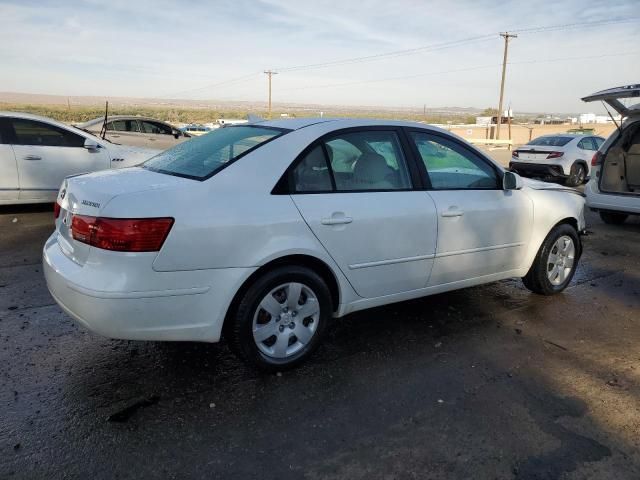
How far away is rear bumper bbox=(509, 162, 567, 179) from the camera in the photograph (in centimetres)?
1400

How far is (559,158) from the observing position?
14.1m

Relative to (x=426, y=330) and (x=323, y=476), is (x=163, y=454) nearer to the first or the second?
(x=323, y=476)

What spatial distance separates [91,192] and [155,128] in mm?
12797

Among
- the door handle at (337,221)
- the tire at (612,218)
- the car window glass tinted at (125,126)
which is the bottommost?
the tire at (612,218)

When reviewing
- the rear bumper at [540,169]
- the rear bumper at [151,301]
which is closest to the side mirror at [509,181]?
the rear bumper at [151,301]

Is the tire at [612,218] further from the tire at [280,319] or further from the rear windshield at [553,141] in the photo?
the tire at [280,319]

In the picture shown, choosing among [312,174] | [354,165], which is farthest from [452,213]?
[312,174]

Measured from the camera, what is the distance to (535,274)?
479cm

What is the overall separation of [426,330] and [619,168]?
6.36 m

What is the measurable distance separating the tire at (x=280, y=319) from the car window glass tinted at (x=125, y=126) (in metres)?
12.4

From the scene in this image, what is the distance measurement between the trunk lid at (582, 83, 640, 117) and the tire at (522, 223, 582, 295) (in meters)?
2.94

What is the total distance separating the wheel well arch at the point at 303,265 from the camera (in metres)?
3.08

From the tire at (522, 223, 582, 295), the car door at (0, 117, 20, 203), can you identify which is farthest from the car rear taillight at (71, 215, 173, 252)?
the car door at (0, 117, 20, 203)

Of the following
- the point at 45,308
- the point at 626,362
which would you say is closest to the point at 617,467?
the point at 626,362
